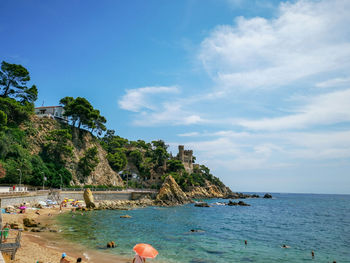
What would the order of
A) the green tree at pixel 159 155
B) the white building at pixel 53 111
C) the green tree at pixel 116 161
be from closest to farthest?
the white building at pixel 53 111, the green tree at pixel 116 161, the green tree at pixel 159 155

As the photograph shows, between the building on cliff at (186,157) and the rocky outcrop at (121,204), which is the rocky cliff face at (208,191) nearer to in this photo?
the building on cliff at (186,157)

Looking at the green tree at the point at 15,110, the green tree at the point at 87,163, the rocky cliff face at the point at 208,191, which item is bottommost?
the rocky cliff face at the point at 208,191

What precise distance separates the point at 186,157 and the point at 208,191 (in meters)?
19.9

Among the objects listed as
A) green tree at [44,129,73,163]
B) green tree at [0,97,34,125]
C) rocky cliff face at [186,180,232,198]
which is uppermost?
green tree at [0,97,34,125]

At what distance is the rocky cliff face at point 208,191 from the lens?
330 feet

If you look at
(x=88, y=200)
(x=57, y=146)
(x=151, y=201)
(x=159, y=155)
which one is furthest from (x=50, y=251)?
(x=159, y=155)

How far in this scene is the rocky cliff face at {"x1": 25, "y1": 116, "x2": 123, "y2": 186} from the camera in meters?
56.9

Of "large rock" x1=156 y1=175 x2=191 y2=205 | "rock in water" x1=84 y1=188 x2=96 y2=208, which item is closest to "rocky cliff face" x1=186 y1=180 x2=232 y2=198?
"large rock" x1=156 y1=175 x2=191 y2=205

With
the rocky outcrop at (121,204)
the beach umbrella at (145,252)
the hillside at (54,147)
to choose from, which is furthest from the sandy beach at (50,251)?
the rocky outcrop at (121,204)

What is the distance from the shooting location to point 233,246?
2334cm

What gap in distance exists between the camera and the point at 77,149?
67.4 metres

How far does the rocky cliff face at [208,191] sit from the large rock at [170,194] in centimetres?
2649

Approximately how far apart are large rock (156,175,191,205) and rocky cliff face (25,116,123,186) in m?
17.2

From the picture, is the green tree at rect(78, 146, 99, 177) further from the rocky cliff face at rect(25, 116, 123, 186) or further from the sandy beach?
the sandy beach
